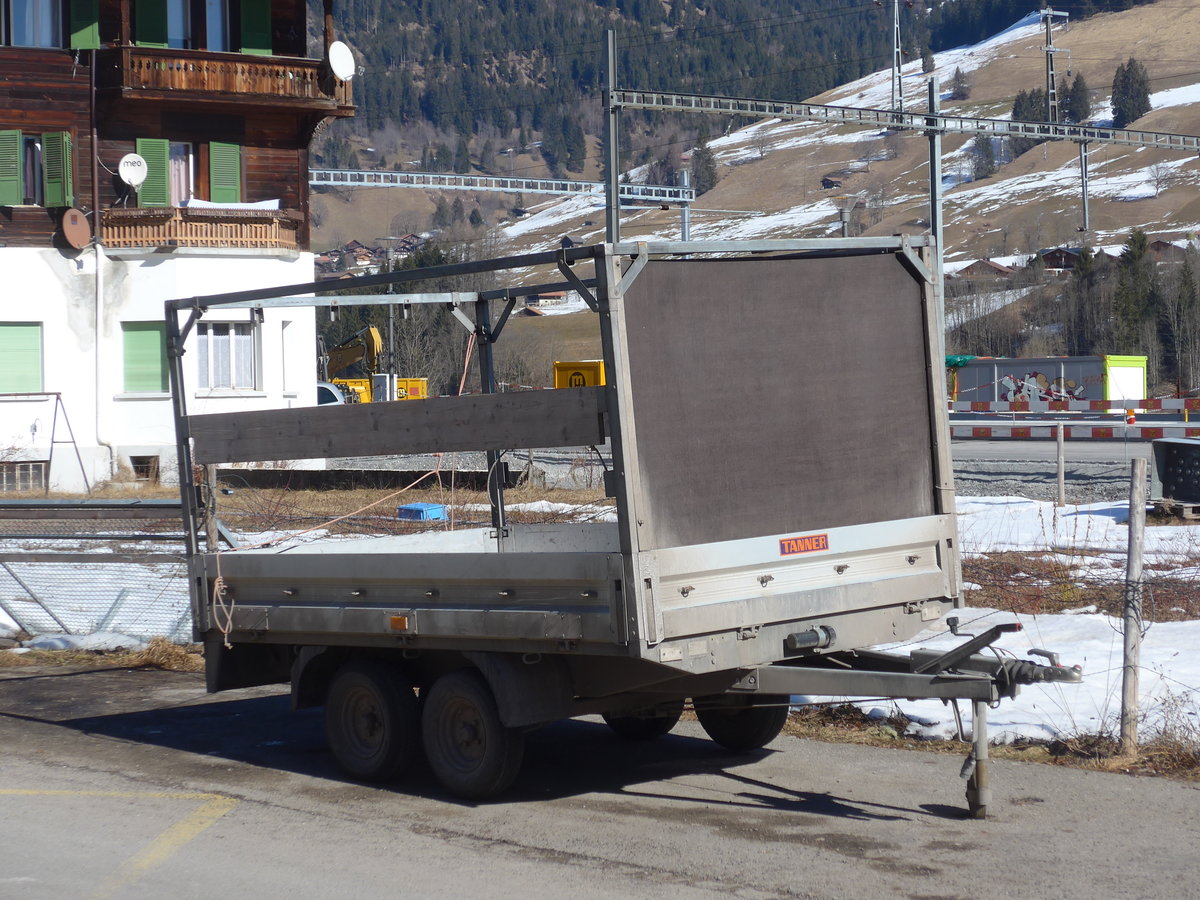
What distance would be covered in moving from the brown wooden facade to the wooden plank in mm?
24290

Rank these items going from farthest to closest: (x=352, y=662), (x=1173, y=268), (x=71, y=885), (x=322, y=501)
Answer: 1. (x=1173, y=268)
2. (x=322, y=501)
3. (x=352, y=662)
4. (x=71, y=885)

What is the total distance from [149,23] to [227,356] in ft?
24.8

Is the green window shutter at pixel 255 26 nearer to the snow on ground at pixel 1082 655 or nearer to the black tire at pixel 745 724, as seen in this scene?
the snow on ground at pixel 1082 655

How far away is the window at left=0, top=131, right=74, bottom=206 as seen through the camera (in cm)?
3148

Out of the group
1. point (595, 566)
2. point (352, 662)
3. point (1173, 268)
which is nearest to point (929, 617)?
point (595, 566)

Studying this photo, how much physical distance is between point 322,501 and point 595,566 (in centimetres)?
1709

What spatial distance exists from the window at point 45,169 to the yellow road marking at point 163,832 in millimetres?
25549

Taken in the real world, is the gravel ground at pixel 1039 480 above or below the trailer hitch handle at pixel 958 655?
above

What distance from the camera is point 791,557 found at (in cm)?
741

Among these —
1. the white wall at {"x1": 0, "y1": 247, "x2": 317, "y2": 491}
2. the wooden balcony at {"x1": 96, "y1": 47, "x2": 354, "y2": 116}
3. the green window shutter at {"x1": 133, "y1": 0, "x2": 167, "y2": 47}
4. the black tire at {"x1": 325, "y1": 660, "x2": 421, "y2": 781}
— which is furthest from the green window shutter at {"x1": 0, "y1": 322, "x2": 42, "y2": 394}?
the black tire at {"x1": 325, "y1": 660, "x2": 421, "y2": 781}

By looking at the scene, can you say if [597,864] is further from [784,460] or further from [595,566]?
[784,460]

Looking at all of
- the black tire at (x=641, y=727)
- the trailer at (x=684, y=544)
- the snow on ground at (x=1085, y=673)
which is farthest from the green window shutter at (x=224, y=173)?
the black tire at (x=641, y=727)

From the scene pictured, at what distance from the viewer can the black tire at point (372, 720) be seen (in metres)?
8.27

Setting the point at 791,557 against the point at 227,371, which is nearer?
the point at 791,557
